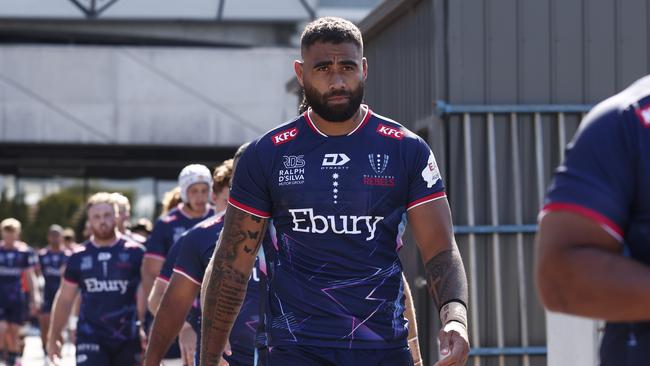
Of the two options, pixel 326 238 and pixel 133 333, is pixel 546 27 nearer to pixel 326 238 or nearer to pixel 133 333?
pixel 133 333

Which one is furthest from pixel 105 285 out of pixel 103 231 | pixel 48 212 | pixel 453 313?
pixel 48 212

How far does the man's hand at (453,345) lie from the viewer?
4.18m

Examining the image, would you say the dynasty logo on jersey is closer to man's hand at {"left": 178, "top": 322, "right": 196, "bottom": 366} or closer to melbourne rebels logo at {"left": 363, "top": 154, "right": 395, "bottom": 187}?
man's hand at {"left": 178, "top": 322, "right": 196, "bottom": 366}

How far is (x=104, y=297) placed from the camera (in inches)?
443

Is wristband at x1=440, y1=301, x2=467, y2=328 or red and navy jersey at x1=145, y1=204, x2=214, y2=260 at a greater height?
red and navy jersey at x1=145, y1=204, x2=214, y2=260

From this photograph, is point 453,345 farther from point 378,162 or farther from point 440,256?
point 378,162

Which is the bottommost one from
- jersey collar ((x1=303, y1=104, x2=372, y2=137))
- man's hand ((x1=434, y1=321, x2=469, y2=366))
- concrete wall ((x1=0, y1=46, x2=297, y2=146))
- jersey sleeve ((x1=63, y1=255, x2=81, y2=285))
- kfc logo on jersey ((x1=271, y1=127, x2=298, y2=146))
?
jersey sleeve ((x1=63, y1=255, x2=81, y2=285))

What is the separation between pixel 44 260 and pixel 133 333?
46.3 feet

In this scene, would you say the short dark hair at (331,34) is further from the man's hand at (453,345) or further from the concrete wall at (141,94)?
the concrete wall at (141,94)

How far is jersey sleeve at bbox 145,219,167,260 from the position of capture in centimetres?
1095

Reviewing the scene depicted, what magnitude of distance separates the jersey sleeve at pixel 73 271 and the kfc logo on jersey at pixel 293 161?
690 centimetres

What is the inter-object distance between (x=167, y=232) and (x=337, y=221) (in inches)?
248

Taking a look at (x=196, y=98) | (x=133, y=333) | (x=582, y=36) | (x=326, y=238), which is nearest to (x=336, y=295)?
(x=326, y=238)

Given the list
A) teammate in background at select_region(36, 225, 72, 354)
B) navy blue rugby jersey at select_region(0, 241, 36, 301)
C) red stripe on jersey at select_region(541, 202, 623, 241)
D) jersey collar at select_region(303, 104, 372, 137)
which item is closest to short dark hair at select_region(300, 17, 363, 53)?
jersey collar at select_region(303, 104, 372, 137)
